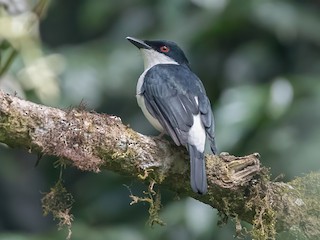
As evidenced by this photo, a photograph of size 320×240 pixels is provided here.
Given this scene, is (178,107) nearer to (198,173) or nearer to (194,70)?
(198,173)

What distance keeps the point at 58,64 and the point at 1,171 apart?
9.24 ft

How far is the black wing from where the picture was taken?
4797 mm

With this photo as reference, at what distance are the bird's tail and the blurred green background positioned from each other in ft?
4.06

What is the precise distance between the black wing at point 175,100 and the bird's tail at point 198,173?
0.93 feet

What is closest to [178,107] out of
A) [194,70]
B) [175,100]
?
[175,100]

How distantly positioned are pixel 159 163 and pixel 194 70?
3.93 meters

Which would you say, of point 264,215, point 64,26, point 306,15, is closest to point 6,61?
point 264,215

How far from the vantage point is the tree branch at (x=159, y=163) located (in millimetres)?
4031

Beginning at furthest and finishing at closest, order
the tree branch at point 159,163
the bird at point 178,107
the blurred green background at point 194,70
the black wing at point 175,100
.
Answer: the blurred green background at point 194,70
the black wing at point 175,100
the bird at point 178,107
the tree branch at point 159,163

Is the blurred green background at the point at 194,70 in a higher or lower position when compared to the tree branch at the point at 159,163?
lower

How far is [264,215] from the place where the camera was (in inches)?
171

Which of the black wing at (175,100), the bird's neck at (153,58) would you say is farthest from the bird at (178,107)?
the bird's neck at (153,58)

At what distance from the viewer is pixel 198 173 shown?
418 cm

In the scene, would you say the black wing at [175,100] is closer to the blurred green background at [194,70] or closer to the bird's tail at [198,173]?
the bird's tail at [198,173]
